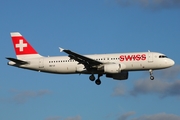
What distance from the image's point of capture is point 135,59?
268ft

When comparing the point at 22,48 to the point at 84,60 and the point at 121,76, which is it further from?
the point at 121,76

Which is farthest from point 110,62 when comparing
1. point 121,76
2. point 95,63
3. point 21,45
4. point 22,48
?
point 21,45

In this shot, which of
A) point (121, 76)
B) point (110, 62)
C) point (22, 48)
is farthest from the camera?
point (22, 48)

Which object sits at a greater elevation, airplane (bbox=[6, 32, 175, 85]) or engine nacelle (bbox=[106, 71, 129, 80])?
airplane (bbox=[6, 32, 175, 85])

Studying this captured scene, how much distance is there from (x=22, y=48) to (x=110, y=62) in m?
15.4

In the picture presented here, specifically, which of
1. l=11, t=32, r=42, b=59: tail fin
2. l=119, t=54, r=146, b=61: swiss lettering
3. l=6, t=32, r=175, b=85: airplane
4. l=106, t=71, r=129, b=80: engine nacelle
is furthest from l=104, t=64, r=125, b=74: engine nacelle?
l=11, t=32, r=42, b=59: tail fin

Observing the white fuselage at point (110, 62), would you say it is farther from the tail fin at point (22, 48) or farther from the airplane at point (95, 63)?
the tail fin at point (22, 48)

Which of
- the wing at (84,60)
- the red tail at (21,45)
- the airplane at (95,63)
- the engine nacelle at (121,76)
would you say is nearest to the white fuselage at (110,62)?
the airplane at (95,63)

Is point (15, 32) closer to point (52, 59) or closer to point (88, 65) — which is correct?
point (52, 59)

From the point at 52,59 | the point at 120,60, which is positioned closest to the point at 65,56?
the point at 52,59

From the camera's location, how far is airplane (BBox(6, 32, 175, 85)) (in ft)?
268

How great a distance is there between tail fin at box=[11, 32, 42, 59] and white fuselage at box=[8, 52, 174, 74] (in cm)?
187

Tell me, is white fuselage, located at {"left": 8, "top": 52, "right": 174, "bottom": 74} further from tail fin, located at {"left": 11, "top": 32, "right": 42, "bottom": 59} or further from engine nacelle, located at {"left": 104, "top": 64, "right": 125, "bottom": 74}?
tail fin, located at {"left": 11, "top": 32, "right": 42, "bottom": 59}

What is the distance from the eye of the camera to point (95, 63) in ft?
271
